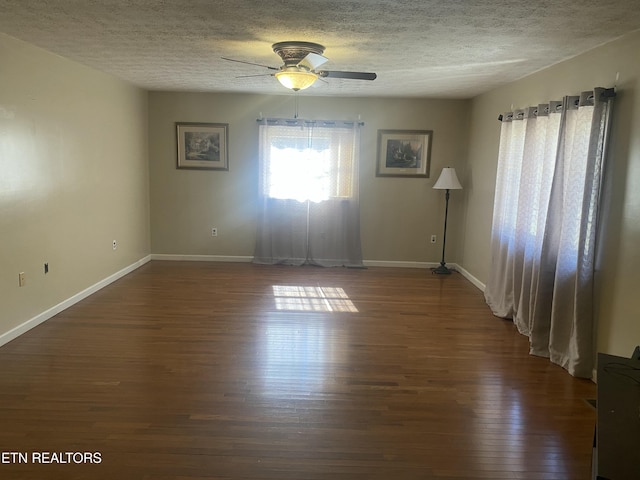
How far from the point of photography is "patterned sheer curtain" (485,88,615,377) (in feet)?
10.6

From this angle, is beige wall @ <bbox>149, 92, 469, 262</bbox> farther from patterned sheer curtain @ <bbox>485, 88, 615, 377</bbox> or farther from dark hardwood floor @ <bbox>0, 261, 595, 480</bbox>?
dark hardwood floor @ <bbox>0, 261, 595, 480</bbox>

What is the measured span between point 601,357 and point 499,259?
2774mm

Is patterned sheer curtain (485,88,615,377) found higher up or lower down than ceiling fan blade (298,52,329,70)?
lower down

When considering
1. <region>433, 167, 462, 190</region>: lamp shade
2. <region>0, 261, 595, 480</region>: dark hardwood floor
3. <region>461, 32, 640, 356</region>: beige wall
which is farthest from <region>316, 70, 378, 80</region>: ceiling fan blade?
<region>433, 167, 462, 190</region>: lamp shade

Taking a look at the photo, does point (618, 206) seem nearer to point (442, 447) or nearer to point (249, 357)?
point (442, 447)

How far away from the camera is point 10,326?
12.0 feet

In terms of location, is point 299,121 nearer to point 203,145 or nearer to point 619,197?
point 203,145

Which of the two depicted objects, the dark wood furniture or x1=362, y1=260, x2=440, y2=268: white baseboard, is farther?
x1=362, y1=260, x2=440, y2=268: white baseboard

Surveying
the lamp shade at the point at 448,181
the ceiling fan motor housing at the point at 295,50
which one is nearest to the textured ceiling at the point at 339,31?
the ceiling fan motor housing at the point at 295,50

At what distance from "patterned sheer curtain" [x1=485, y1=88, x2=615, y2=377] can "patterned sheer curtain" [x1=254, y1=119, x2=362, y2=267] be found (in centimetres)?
230

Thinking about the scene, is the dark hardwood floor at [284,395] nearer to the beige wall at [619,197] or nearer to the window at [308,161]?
the beige wall at [619,197]

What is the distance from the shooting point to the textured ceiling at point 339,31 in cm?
268

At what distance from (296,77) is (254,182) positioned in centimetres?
310

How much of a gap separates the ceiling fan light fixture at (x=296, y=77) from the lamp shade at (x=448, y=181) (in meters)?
2.99
